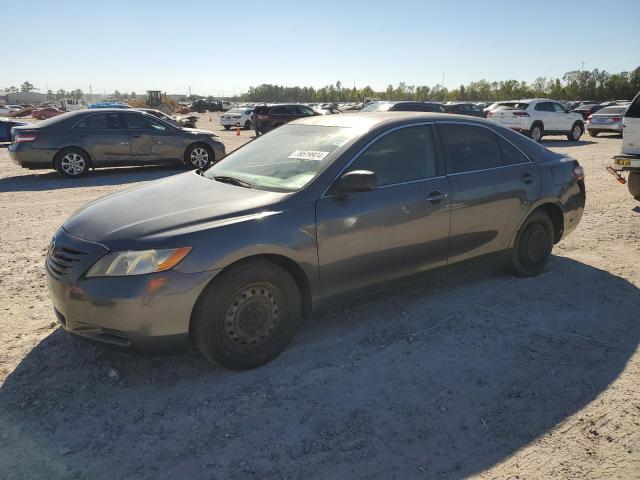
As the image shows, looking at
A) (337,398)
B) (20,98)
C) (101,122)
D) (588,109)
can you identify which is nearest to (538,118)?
(101,122)

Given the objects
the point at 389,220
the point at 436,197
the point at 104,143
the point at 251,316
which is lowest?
the point at 251,316

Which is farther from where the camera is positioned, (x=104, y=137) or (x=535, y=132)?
(x=535, y=132)

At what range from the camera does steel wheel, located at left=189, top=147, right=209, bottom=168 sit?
1251 cm

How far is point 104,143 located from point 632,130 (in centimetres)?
1025

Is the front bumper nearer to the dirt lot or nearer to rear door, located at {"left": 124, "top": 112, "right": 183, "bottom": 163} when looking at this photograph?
the dirt lot

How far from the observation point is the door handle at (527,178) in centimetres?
482

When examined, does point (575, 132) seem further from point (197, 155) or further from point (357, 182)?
point (357, 182)

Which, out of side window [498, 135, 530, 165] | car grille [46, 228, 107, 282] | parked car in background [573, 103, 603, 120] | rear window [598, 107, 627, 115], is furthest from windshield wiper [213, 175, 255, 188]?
parked car in background [573, 103, 603, 120]

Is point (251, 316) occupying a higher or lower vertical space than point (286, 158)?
lower

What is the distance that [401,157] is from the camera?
4.14m

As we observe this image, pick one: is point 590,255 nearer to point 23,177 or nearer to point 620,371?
point 620,371


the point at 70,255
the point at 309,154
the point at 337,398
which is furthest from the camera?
the point at 309,154

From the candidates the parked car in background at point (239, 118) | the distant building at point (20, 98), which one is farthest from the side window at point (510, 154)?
the distant building at point (20, 98)

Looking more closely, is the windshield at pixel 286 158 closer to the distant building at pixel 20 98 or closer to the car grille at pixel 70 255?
the car grille at pixel 70 255
